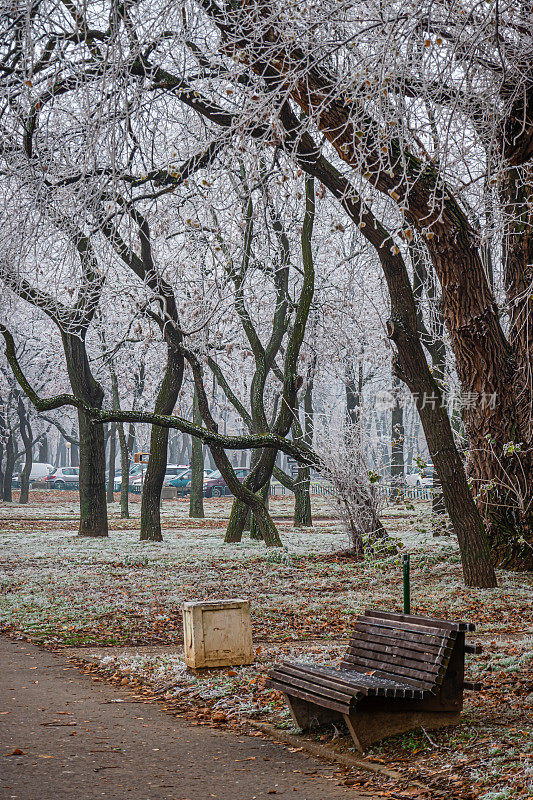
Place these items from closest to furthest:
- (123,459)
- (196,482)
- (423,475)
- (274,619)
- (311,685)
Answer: (311,685) < (274,619) < (423,475) < (123,459) < (196,482)

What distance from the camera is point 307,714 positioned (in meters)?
5.62

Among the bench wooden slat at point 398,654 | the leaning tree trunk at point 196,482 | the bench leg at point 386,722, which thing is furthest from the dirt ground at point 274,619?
the leaning tree trunk at point 196,482

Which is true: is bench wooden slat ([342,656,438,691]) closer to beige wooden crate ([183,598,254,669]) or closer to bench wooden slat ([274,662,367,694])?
bench wooden slat ([274,662,367,694])

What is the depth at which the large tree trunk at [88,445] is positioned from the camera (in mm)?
19812

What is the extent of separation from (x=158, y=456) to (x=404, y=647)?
14.2 metres

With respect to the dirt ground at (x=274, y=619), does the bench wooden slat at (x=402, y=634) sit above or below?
above

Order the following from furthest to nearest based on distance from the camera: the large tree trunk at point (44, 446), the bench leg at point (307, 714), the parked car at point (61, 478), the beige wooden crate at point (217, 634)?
the large tree trunk at point (44, 446) < the parked car at point (61, 478) < the beige wooden crate at point (217, 634) < the bench leg at point (307, 714)

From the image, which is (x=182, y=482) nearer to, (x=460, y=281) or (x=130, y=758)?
(x=460, y=281)

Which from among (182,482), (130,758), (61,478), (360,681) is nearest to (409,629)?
(360,681)

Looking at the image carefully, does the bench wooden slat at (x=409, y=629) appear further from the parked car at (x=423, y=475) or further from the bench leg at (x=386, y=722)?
the parked car at (x=423, y=475)

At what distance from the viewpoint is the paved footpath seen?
14.9ft

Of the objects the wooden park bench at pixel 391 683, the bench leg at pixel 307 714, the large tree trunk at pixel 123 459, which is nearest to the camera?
the wooden park bench at pixel 391 683

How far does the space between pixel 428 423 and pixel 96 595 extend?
5137 millimetres

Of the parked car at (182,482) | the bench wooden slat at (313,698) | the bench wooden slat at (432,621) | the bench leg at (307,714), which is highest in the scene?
the parked car at (182,482)
